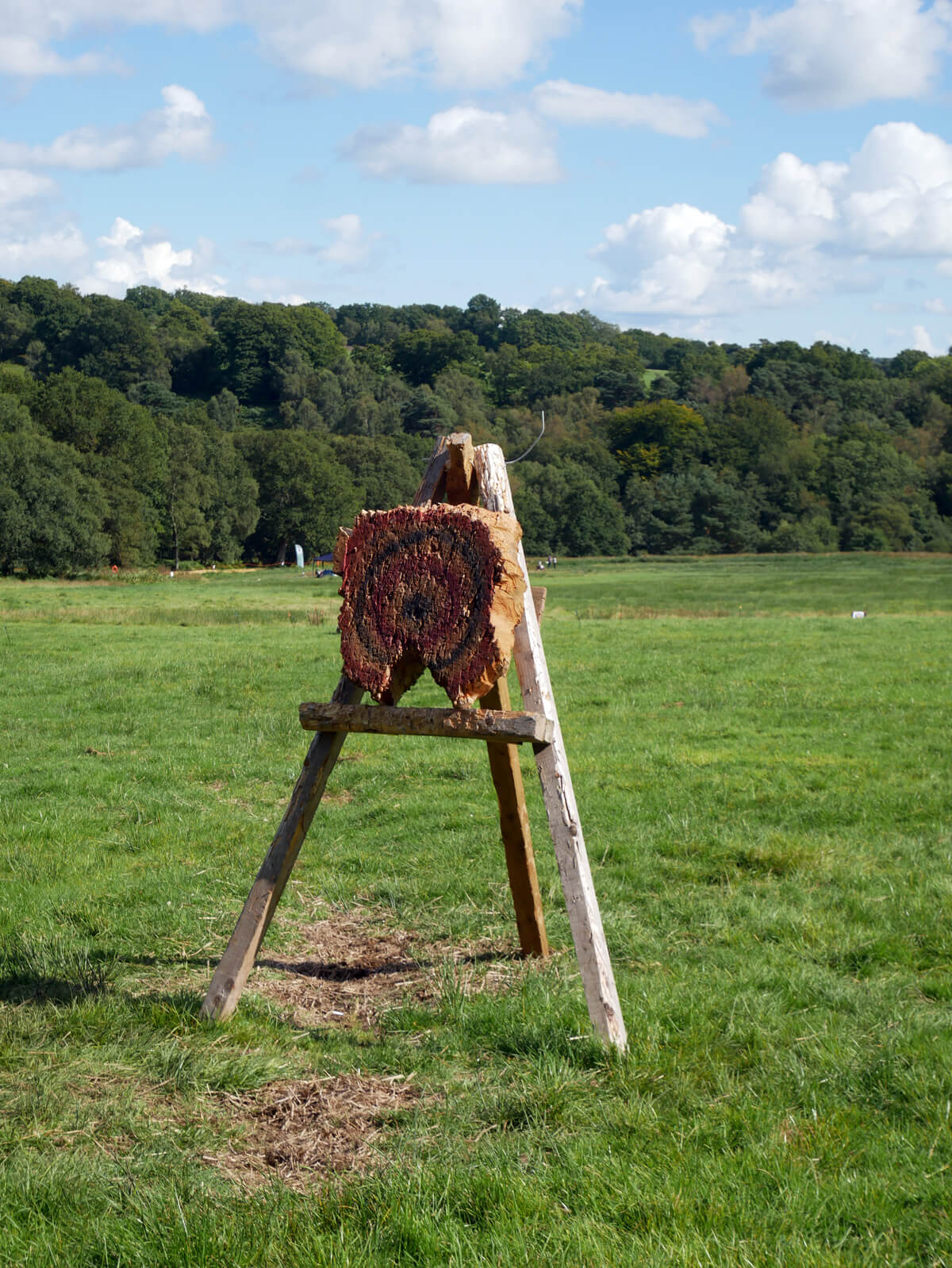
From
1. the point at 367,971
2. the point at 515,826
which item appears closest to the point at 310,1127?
the point at 367,971

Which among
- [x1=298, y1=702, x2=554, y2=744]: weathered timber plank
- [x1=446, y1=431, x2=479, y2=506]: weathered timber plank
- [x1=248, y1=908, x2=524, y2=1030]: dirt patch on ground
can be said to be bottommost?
[x1=248, y1=908, x2=524, y2=1030]: dirt patch on ground

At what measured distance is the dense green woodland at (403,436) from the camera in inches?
3595

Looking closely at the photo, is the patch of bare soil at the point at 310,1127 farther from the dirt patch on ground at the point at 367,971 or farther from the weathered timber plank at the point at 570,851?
the weathered timber plank at the point at 570,851

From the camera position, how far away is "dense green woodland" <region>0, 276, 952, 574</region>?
300ft

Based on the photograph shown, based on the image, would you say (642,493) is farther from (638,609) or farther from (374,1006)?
(374,1006)

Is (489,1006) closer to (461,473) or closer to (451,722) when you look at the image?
(451,722)

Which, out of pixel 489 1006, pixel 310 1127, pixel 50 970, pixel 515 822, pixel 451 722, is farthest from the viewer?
pixel 515 822

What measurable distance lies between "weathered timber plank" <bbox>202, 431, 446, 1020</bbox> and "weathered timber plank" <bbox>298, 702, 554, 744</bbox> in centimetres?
17

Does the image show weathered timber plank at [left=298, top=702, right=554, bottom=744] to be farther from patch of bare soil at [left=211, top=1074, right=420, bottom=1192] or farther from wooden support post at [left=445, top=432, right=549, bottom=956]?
patch of bare soil at [left=211, top=1074, right=420, bottom=1192]

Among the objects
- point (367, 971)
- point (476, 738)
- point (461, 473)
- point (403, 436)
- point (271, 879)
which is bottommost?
point (367, 971)

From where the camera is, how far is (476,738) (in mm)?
5273

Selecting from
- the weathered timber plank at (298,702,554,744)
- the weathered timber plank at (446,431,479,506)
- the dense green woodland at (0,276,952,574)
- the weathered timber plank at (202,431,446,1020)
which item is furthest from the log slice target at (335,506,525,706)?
the dense green woodland at (0,276,952,574)

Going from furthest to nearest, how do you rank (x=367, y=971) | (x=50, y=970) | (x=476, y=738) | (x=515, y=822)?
(x=367, y=971), (x=515, y=822), (x=50, y=970), (x=476, y=738)

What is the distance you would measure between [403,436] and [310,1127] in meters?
129
